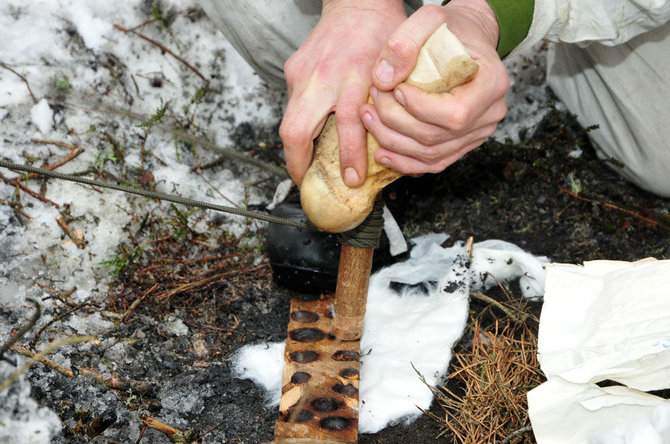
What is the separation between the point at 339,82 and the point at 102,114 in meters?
1.25

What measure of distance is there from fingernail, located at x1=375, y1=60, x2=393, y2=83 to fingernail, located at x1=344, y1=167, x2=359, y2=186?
0.74 feet

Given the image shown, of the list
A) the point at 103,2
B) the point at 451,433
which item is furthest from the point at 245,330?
the point at 103,2

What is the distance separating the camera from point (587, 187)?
242 cm

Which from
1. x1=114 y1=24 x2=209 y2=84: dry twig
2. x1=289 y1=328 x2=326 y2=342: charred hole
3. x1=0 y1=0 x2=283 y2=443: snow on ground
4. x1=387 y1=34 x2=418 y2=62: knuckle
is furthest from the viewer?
x1=114 y1=24 x2=209 y2=84: dry twig

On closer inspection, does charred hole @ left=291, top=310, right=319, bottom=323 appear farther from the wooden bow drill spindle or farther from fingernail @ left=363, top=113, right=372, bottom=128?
fingernail @ left=363, top=113, right=372, bottom=128

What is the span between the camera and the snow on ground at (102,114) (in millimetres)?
1979

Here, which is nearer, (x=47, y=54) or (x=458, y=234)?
(x=458, y=234)

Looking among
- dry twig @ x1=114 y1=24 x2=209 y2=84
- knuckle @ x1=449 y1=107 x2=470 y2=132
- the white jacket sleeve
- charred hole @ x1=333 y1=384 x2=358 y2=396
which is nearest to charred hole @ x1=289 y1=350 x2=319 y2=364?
charred hole @ x1=333 y1=384 x2=358 y2=396

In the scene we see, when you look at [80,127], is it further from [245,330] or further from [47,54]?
[245,330]

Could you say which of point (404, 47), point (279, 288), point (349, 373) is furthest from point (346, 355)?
point (404, 47)

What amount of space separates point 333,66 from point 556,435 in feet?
3.42

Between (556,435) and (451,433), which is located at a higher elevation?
(556,435)

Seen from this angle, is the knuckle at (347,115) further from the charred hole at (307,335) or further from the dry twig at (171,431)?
the dry twig at (171,431)

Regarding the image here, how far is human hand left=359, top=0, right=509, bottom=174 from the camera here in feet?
4.32
